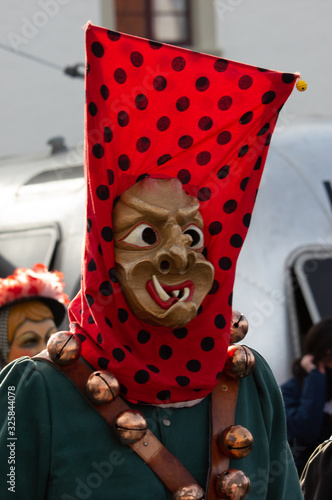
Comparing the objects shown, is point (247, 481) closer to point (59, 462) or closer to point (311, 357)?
point (59, 462)

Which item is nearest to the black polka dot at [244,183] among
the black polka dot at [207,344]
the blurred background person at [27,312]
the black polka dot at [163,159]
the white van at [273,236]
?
the black polka dot at [163,159]

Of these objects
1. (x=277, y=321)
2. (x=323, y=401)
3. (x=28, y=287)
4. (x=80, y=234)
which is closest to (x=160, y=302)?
(x=28, y=287)

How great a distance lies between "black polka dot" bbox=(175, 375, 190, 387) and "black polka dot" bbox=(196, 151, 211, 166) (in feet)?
1.98

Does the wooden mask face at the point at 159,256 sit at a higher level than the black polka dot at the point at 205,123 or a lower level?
lower

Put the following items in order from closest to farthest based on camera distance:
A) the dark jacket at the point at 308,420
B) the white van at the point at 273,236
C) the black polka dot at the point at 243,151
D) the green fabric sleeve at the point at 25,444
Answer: the green fabric sleeve at the point at 25,444, the black polka dot at the point at 243,151, the dark jacket at the point at 308,420, the white van at the point at 273,236

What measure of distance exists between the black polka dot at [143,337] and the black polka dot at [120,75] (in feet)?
2.22

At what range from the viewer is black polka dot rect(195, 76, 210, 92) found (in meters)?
2.55

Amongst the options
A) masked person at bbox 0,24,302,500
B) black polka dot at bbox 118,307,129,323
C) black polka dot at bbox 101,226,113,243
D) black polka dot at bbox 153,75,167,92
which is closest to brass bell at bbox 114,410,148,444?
masked person at bbox 0,24,302,500

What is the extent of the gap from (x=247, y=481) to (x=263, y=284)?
10.2 feet

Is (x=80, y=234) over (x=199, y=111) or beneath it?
beneath

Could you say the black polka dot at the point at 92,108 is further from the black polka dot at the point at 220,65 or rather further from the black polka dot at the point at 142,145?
the black polka dot at the point at 220,65

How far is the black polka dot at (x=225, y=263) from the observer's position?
2529 mm

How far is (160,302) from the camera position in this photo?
237 cm

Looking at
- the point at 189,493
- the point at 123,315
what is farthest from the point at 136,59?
the point at 189,493
